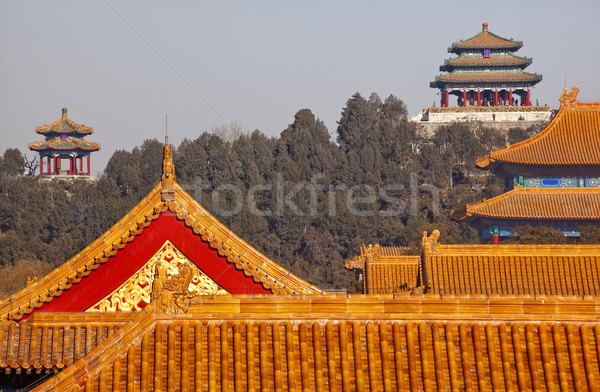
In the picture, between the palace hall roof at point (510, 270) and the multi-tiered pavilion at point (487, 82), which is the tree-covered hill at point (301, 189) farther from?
the palace hall roof at point (510, 270)

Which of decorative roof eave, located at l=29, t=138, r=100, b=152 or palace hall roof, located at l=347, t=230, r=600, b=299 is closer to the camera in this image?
palace hall roof, located at l=347, t=230, r=600, b=299

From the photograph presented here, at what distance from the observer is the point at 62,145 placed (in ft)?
256

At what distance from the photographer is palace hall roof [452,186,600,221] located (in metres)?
43.1

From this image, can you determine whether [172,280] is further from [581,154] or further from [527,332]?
[581,154]

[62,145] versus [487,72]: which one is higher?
[487,72]

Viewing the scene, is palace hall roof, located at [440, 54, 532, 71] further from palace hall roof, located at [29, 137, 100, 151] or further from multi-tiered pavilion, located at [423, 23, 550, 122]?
palace hall roof, located at [29, 137, 100, 151]

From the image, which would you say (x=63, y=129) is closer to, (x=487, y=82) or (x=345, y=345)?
(x=487, y=82)

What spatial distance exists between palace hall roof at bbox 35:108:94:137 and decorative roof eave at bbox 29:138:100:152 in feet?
2.09

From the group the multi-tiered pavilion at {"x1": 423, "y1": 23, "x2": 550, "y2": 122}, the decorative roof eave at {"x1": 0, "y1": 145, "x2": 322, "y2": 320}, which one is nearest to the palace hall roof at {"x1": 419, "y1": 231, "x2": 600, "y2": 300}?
the decorative roof eave at {"x1": 0, "y1": 145, "x2": 322, "y2": 320}

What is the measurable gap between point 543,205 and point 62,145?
4465 cm

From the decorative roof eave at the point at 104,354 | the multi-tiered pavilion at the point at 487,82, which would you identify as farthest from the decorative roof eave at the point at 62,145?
the decorative roof eave at the point at 104,354

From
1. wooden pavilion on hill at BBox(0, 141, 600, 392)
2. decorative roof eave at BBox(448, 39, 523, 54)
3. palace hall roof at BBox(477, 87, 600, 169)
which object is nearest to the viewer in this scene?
wooden pavilion on hill at BBox(0, 141, 600, 392)

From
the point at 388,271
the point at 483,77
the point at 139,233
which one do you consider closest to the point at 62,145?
the point at 483,77

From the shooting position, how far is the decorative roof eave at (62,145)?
77.5 metres
